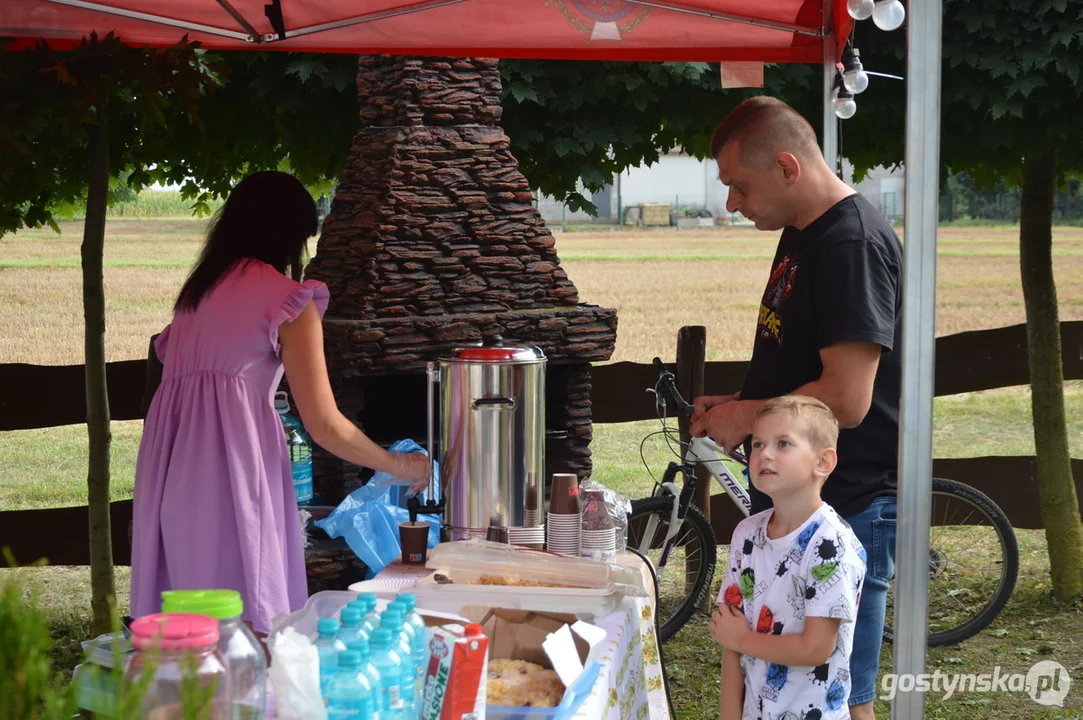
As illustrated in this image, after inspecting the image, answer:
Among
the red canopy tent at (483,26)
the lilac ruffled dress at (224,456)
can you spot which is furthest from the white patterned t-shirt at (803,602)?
the red canopy tent at (483,26)

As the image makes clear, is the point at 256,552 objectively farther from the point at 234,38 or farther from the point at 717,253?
the point at 717,253

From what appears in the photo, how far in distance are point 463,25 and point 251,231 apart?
1339 millimetres

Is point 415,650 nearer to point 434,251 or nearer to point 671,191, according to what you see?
point 434,251

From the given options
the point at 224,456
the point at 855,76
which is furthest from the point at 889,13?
the point at 224,456

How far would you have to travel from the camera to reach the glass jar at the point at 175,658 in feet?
3.38

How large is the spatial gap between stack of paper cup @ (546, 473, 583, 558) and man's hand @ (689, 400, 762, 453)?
34 centimetres

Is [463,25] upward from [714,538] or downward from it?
upward

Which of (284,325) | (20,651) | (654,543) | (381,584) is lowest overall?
(654,543)

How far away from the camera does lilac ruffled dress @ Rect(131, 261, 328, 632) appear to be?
7.63 ft

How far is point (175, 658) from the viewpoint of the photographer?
3.38 feet

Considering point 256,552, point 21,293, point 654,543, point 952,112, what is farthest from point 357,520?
point 21,293

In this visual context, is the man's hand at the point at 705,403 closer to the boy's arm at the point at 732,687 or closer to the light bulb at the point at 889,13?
the boy's arm at the point at 732,687

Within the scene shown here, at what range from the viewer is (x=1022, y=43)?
15.1 ft

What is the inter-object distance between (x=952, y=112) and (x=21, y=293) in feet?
29.9
